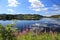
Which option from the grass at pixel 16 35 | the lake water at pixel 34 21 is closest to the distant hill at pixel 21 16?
the lake water at pixel 34 21

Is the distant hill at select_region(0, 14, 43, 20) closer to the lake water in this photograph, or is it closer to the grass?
the lake water

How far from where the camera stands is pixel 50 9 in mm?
1865

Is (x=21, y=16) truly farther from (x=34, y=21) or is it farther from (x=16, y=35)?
(x=16, y=35)

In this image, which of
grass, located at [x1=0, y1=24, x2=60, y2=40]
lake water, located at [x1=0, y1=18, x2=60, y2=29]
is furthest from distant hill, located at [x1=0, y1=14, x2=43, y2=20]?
grass, located at [x1=0, y1=24, x2=60, y2=40]

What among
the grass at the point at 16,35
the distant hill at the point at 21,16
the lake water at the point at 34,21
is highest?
the distant hill at the point at 21,16

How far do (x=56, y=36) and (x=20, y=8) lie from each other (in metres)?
0.83

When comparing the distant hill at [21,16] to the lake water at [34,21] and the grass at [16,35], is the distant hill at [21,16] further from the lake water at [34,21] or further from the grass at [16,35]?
the grass at [16,35]

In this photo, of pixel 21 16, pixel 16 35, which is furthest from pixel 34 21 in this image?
pixel 16 35

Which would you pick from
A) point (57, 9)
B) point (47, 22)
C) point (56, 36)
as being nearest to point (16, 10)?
point (47, 22)

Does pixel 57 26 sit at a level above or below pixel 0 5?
below

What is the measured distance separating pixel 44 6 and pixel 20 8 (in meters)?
0.44

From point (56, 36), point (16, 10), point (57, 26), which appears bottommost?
point (56, 36)

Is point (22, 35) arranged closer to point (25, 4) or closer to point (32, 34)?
point (32, 34)

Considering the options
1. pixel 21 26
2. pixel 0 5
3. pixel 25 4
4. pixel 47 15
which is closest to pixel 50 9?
pixel 47 15
